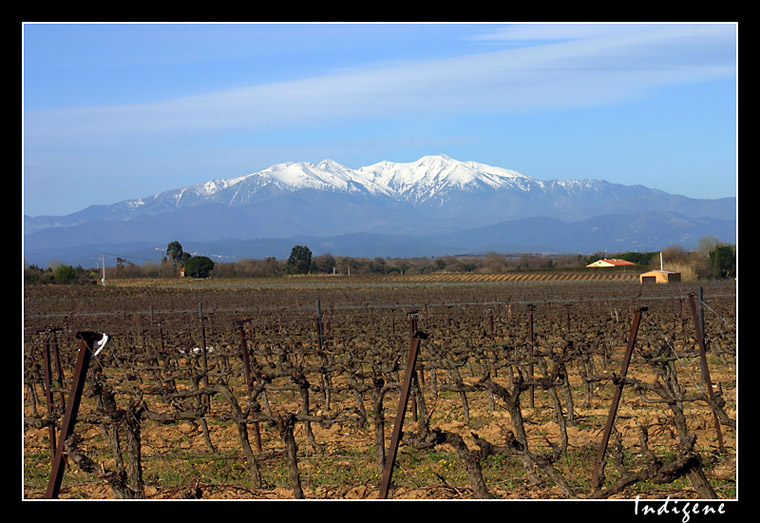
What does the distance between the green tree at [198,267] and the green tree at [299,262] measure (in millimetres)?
11146

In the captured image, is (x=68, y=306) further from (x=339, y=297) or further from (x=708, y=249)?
(x=708, y=249)

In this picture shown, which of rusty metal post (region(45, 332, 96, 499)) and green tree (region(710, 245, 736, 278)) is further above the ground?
green tree (region(710, 245, 736, 278))

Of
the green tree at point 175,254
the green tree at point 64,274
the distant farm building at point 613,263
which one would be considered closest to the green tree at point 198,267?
the green tree at point 175,254

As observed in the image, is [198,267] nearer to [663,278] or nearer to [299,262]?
[299,262]

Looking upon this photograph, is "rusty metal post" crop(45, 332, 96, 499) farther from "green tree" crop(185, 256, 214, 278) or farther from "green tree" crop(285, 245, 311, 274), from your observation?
"green tree" crop(285, 245, 311, 274)

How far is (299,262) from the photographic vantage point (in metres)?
105

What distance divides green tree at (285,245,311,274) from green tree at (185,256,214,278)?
1115cm

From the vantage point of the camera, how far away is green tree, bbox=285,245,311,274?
103 metres

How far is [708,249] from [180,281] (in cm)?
5998

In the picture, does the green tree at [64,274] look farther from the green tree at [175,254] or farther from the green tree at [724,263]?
the green tree at [724,263]

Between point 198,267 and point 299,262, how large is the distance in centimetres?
1491

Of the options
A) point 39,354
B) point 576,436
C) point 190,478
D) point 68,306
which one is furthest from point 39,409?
point 68,306

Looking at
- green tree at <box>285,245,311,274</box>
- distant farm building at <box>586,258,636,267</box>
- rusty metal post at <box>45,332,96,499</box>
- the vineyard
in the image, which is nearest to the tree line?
green tree at <box>285,245,311,274</box>

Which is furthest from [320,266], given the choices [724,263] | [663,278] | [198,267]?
[724,263]
